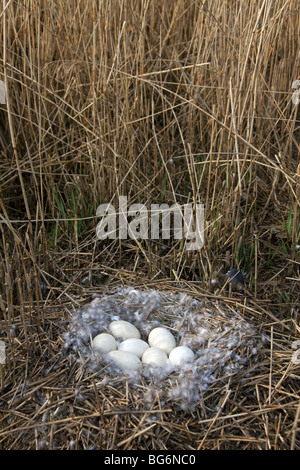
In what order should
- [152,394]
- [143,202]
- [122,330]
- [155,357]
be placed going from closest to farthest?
[152,394] → [155,357] → [122,330] → [143,202]

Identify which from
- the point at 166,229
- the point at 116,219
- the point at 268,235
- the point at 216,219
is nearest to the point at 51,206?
the point at 116,219

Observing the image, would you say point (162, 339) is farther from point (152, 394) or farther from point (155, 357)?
point (152, 394)

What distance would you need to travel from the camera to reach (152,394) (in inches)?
47.9

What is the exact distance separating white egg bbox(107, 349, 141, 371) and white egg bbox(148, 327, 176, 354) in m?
0.10

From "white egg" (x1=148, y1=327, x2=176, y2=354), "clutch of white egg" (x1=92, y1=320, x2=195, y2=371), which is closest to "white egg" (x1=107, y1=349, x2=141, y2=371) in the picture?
"clutch of white egg" (x1=92, y1=320, x2=195, y2=371)

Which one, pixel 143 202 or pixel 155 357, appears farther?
pixel 143 202

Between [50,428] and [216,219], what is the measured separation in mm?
806

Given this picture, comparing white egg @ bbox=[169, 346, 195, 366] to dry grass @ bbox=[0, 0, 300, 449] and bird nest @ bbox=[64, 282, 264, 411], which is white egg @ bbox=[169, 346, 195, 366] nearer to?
bird nest @ bbox=[64, 282, 264, 411]

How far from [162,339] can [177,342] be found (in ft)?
0.25

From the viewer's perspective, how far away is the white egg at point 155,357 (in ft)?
4.31

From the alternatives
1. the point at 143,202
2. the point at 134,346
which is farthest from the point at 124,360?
the point at 143,202

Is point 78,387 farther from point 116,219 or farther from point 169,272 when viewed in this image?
point 116,219

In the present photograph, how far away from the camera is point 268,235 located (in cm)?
182

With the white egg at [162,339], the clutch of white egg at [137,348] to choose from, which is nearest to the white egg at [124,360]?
the clutch of white egg at [137,348]
